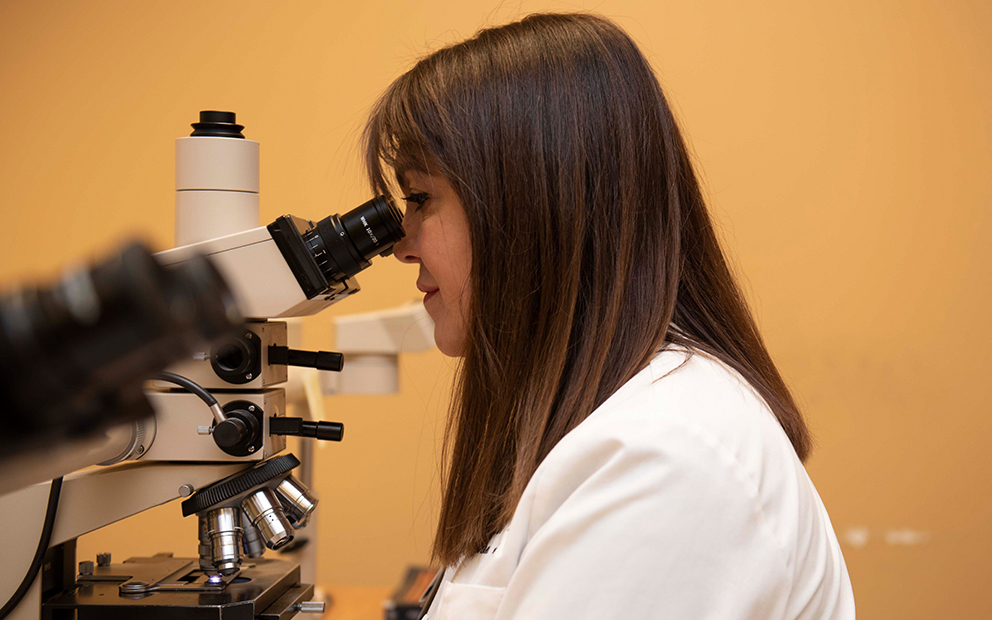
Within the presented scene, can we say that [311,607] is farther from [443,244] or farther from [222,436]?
[443,244]

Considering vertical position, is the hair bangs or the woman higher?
the hair bangs

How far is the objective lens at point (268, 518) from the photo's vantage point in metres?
0.82

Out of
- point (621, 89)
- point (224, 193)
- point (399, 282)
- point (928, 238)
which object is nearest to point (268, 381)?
point (224, 193)

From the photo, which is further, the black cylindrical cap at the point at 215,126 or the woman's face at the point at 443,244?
the black cylindrical cap at the point at 215,126

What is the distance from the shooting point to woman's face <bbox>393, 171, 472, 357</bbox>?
0.72m

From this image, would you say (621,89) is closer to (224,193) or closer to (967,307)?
(224,193)

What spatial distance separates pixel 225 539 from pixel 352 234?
35 centimetres

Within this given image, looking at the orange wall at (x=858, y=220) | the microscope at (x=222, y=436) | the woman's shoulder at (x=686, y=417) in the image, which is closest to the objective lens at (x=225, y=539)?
the microscope at (x=222, y=436)

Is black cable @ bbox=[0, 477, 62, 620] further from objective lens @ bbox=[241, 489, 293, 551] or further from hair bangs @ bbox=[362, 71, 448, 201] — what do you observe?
hair bangs @ bbox=[362, 71, 448, 201]

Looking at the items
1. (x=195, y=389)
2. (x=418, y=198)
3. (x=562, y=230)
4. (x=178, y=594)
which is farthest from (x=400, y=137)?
(x=178, y=594)

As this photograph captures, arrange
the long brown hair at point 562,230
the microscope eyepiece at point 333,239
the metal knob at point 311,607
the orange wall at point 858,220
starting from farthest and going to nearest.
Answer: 1. the orange wall at point 858,220
2. the metal knob at point 311,607
3. the microscope eyepiece at point 333,239
4. the long brown hair at point 562,230

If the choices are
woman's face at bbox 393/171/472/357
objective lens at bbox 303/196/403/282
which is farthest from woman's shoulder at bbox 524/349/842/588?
objective lens at bbox 303/196/403/282

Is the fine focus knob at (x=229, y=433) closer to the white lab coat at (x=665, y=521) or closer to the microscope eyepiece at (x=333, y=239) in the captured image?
the microscope eyepiece at (x=333, y=239)

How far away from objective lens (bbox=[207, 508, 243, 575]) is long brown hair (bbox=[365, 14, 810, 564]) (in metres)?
0.25
